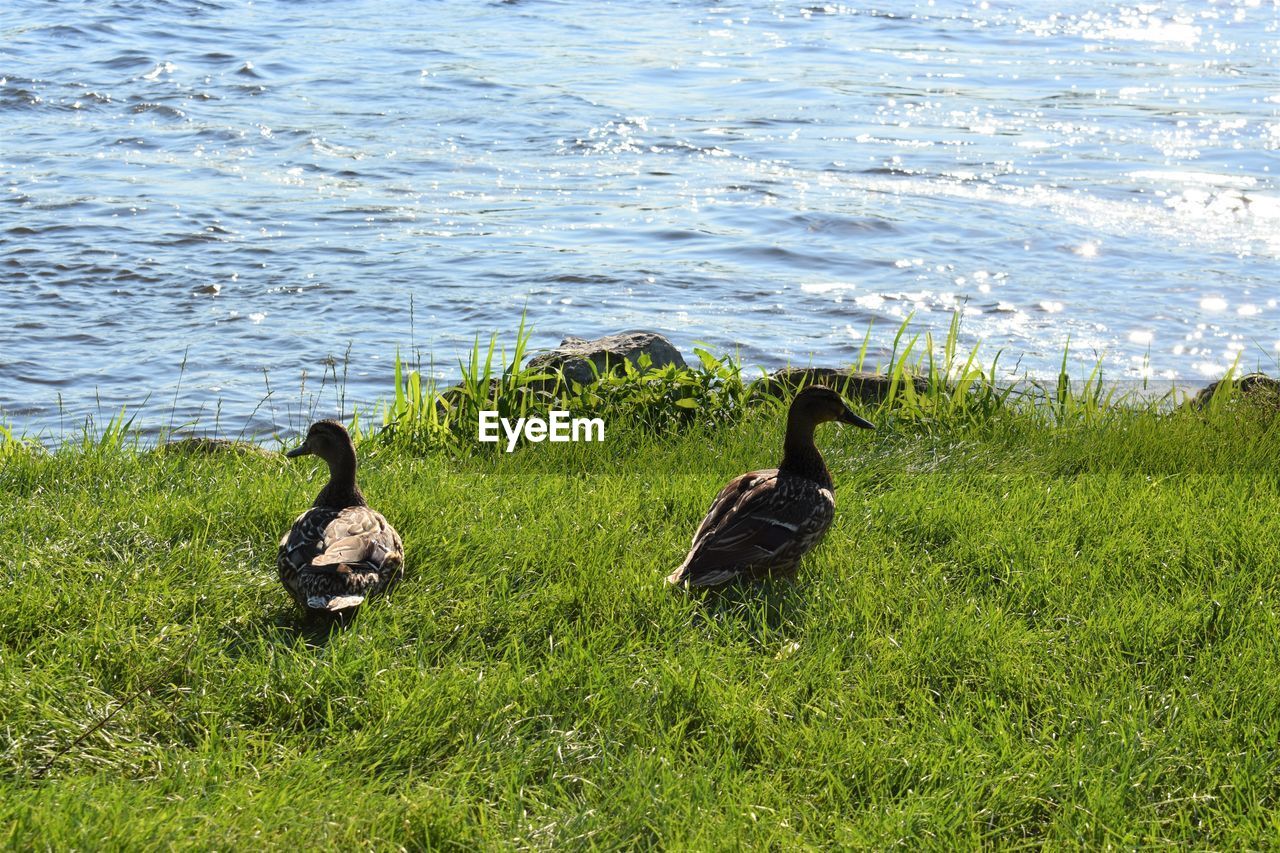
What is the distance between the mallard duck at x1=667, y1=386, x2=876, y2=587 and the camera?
555 centimetres

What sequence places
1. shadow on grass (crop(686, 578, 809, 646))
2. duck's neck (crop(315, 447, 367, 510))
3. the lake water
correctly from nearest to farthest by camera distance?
shadow on grass (crop(686, 578, 809, 646)) < duck's neck (crop(315, 447, 367, 510)) < the lake water

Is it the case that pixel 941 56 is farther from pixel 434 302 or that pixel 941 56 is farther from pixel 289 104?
pixel 434 302

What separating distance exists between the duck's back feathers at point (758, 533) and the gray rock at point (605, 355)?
8.61 feet

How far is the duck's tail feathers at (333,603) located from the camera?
5.06 metres

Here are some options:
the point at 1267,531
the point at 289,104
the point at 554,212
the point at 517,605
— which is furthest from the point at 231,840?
the point at 289,104

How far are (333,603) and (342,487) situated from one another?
37.2 inches

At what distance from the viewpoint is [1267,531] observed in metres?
6.24

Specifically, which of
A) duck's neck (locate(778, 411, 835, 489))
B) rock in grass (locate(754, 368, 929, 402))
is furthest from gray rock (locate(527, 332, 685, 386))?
duck's neck (locate(778, 411, 835, 489))

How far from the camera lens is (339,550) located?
5.24 m

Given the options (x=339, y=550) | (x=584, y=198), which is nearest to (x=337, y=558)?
(x=339, y=550)

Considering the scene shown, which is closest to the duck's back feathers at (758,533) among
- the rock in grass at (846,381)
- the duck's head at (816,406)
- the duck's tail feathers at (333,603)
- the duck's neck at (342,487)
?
the duck's head at (816,406)

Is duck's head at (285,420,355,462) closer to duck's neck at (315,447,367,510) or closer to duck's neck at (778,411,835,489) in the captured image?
duck's neck at (315,447,367,510)

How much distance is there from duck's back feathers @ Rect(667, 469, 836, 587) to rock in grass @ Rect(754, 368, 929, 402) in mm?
2548

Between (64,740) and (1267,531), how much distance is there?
5.03 metres
